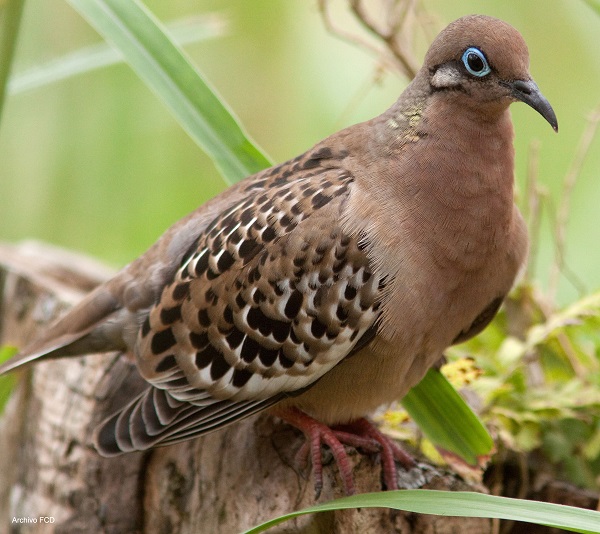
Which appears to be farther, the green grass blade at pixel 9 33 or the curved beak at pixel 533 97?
the green grass blade at pixel 9 33

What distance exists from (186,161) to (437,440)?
3.90 m

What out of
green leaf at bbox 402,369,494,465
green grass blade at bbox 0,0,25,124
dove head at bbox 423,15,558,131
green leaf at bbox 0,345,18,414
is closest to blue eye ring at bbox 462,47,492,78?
dove head at bbox 423,15,558,131

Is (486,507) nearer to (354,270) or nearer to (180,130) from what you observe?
(354,270)

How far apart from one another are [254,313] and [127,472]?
93 cm

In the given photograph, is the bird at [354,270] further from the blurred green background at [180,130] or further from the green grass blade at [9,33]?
the blurred green background at [180,130]

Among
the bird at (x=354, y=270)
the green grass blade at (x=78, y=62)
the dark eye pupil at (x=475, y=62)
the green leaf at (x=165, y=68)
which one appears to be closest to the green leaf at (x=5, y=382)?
the bird at (x=354, y=270)

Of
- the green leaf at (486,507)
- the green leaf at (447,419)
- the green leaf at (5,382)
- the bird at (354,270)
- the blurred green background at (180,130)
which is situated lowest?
the green leaf at (486,507)

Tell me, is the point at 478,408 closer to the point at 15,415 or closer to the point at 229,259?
the point at 229,259

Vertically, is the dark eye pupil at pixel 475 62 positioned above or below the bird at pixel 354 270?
above

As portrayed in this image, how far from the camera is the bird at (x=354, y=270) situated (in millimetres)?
2572

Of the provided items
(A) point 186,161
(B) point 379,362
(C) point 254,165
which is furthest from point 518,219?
(A) point 186,161

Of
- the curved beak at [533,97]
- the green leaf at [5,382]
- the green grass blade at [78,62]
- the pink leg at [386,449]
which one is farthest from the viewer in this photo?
the green grass blade at [78,62]

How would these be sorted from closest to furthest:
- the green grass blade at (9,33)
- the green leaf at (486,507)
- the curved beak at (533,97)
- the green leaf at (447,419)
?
the green leaf at (486,507) → the curved beak at (533,97) → the green grass blade at (9,33) → the green leaf at (447,419)

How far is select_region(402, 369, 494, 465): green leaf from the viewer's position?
8.88 feet
